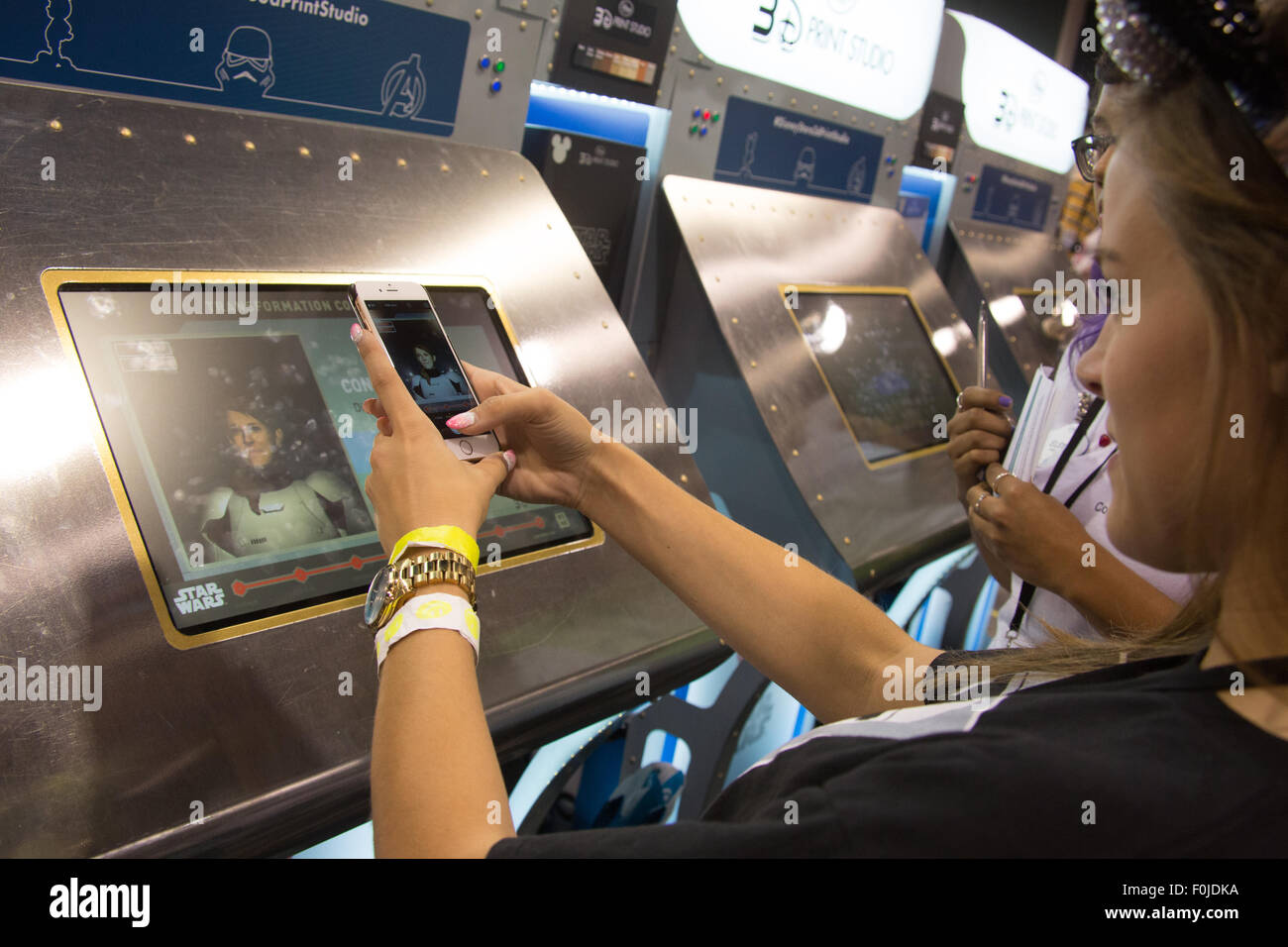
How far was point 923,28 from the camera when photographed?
A: 269cm

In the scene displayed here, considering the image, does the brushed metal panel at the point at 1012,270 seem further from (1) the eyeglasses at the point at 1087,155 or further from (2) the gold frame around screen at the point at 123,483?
(2) the gold frame around screen at the point at 123,483

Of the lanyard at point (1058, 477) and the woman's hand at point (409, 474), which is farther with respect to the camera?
the lanyard at point (1058, 477)

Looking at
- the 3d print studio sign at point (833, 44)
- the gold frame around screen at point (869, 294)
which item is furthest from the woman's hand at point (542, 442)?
the 3d print studio sign at point (833, 44)

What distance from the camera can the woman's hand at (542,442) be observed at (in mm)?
1125

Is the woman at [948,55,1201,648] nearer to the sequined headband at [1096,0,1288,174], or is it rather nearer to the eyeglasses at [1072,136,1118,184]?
the eyeglasses at [1072,136,1118,184]

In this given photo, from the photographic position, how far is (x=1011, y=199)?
141 inches

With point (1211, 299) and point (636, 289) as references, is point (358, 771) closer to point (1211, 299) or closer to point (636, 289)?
point (1211, 299)

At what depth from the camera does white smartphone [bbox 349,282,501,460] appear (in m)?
1.05

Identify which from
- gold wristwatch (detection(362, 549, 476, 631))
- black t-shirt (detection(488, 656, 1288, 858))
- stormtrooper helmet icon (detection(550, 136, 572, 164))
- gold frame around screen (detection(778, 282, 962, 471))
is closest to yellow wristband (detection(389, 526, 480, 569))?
gold wristwatch (detection(362, 549, 476, 631))

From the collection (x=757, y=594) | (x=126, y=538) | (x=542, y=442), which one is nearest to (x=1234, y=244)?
(x=757, y=594)

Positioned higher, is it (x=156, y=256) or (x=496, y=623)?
(x=156, y=256)
